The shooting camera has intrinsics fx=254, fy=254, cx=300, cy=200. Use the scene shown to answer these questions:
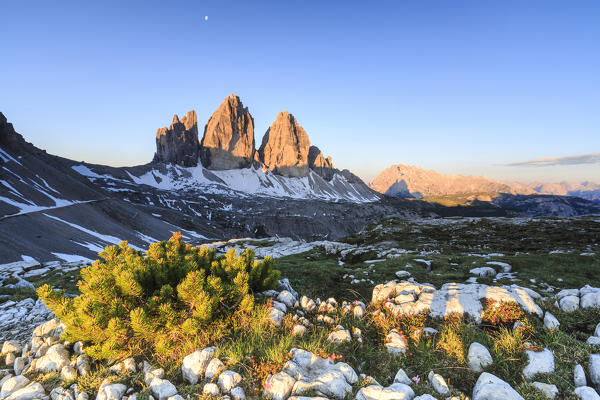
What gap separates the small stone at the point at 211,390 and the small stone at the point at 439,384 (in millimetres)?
4710

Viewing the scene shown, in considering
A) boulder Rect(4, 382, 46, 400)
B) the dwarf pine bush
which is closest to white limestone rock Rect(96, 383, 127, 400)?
the dwarf pine bush

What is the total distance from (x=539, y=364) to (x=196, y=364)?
804 cm

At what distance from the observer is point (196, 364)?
621 cm

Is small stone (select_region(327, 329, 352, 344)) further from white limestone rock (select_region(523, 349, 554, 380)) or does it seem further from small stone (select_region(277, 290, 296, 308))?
white limestone rock (select_region(523, 349, 554, 380))

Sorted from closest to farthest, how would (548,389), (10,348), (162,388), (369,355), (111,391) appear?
(548,389) < (111,391) < (162,388) < (369,355) < (10,348)

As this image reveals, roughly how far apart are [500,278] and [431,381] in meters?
14.8

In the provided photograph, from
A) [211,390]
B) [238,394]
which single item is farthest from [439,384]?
[211,390]

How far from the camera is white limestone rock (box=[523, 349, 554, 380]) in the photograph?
5.70 meters

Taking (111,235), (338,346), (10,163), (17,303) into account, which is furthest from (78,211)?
(338,346)

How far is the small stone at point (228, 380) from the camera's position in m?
5.51

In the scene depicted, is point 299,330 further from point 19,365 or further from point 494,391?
point 19,365

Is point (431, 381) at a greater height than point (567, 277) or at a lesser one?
greater

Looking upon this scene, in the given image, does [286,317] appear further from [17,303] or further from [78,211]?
[78,211]

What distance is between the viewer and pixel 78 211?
100m
